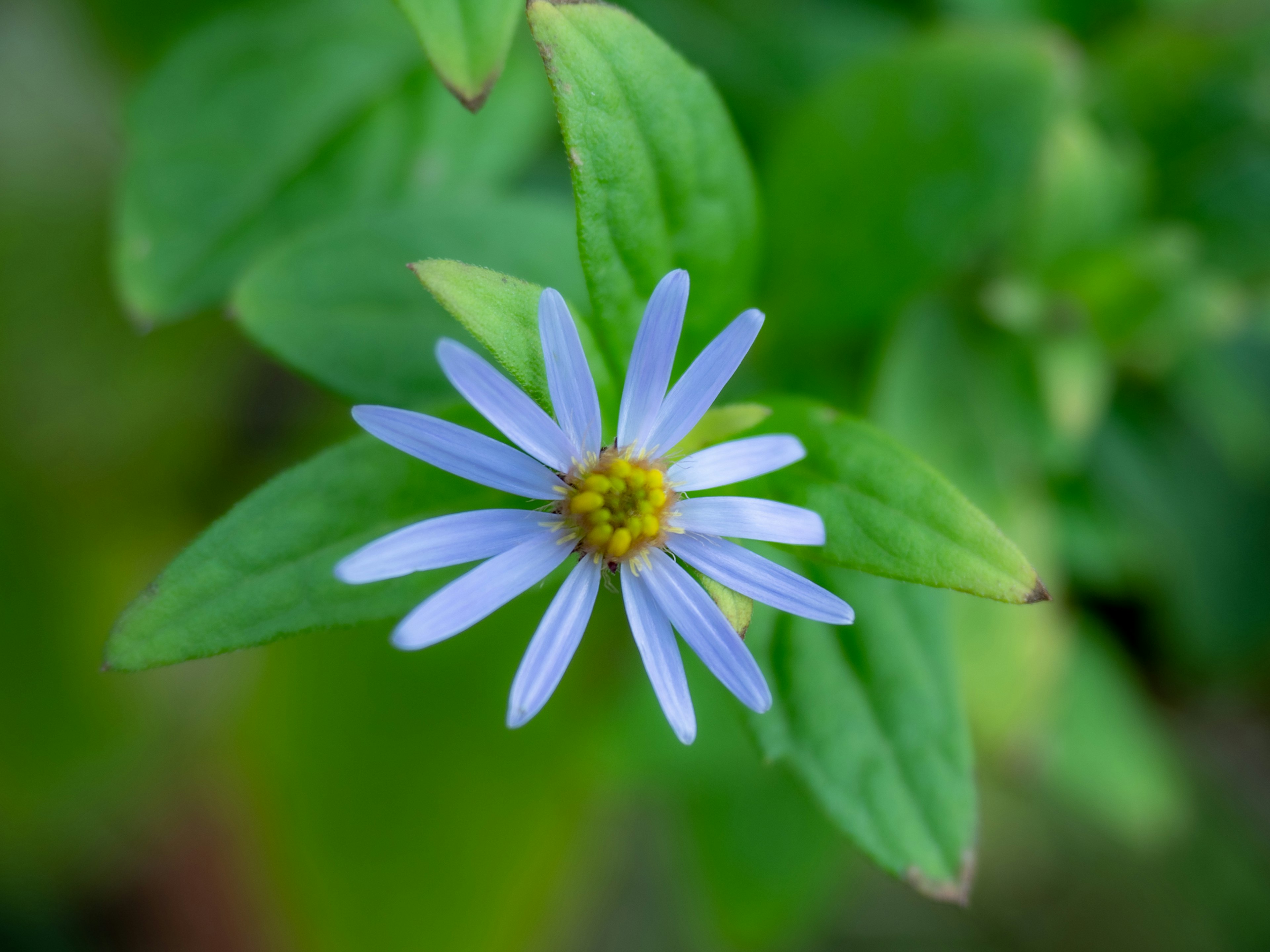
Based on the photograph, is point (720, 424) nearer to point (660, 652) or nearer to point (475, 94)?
point (660, 652)

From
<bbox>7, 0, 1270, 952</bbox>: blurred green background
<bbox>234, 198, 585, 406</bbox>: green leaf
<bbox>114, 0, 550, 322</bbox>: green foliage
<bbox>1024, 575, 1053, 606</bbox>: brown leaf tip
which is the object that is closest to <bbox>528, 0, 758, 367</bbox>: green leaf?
<bbox>234, 198, 585, 406</bbox>: green leaf

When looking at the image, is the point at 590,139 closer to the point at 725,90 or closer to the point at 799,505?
the point at 799,505

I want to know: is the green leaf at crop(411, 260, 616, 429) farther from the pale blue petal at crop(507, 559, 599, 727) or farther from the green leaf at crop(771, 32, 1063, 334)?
the green leaf at crop(771, 32, 1063, 334)

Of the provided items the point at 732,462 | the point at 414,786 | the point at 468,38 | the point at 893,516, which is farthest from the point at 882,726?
the point at 414,786

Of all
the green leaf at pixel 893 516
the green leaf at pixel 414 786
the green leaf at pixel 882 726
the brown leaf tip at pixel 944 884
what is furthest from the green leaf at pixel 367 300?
the green leaf at pixel 414 786

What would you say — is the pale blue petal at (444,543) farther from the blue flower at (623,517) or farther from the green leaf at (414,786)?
the green leaf at (414,786)
